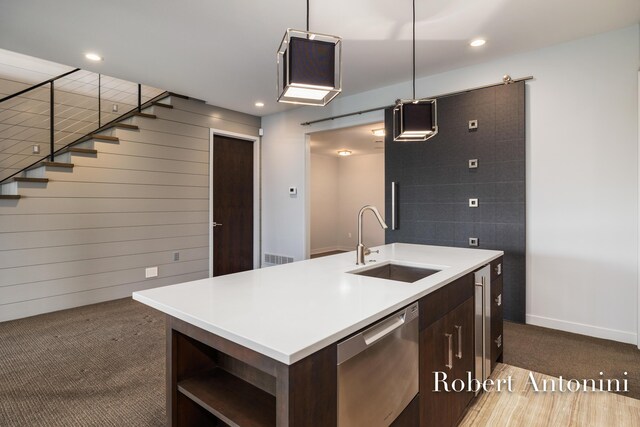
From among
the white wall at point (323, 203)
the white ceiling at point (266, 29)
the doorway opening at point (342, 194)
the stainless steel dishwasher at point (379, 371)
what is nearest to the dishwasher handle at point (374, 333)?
the stainless steel dishwasher at point (379, 371)

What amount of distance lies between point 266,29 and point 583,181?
3195mm

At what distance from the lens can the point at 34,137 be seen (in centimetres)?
431

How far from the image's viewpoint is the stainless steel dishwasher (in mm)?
1033

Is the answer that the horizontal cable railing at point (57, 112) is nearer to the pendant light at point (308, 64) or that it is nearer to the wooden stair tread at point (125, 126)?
the wooden stair tread at point (125, 126)

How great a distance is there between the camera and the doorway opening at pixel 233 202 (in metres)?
5.23

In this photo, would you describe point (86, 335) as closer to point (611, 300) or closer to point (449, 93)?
point (449, 93)

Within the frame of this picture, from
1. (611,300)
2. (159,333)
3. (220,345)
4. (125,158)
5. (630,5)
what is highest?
(630,5)

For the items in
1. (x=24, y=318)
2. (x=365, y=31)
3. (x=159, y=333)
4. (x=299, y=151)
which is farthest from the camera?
(x=299, y=151)

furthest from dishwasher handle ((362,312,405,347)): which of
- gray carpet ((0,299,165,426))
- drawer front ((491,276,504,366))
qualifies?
gray carpet ((0,299,165,426))

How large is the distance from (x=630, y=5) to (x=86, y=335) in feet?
17.5

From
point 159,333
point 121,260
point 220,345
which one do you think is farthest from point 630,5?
point 121,260

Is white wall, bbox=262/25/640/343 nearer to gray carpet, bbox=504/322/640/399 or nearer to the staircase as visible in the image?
gray carpet, bbox=504/322/640/399

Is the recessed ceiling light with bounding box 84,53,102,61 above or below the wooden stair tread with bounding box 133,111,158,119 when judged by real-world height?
above

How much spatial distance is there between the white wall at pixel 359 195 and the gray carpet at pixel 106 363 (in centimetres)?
510
